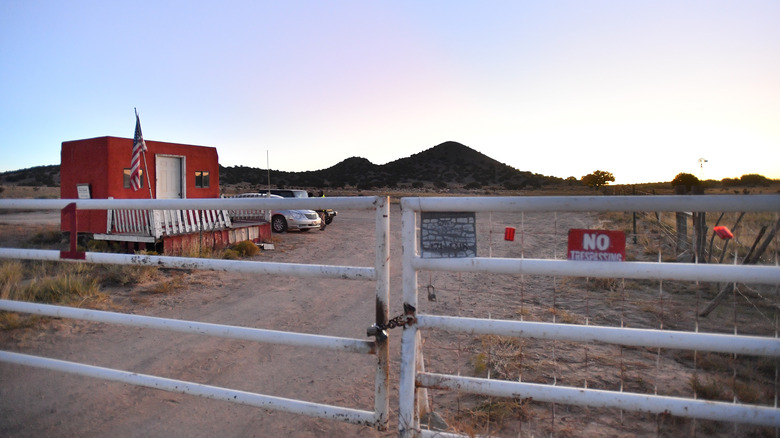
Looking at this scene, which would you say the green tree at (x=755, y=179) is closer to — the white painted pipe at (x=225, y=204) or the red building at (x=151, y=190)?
the red building at (x=151, y=190)

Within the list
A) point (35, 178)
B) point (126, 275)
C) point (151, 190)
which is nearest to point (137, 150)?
point (151, 190)

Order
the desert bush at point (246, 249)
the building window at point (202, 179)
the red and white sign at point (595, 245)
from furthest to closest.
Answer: the building window at point (202, 179)
the desert bush at point (246, 249)
the red and white sign at point (595, 245)

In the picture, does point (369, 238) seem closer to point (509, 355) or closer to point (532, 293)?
point (532, 293)

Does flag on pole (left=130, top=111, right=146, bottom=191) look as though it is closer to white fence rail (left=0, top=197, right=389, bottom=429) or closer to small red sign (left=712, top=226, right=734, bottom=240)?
white fence rail (left=0, top=197, right=389, bottom=429)

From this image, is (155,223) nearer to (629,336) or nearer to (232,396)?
(232,396)

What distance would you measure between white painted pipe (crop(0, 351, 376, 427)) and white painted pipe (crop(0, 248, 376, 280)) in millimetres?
658

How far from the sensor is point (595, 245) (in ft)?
6.96

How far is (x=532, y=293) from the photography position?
25.2ft

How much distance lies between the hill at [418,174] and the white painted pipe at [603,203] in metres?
69.4

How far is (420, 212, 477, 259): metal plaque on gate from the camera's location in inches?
90.7

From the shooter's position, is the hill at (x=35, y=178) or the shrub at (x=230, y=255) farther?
the hill at (x=35, y=178)

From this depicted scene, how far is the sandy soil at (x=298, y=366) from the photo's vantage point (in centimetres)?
325

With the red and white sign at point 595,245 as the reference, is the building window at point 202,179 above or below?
above

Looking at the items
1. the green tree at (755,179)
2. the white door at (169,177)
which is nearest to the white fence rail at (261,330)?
the white door at (169,177)
